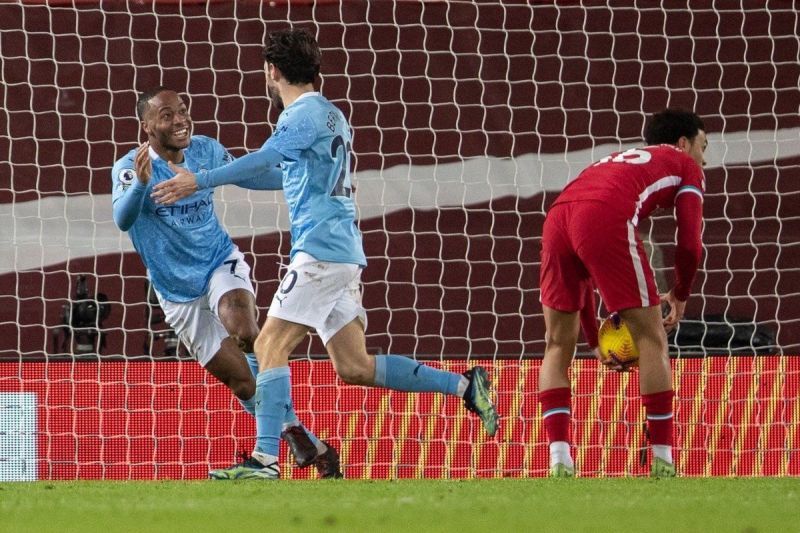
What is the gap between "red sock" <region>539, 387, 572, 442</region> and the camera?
16.2 feet

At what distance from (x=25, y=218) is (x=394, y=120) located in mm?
2387

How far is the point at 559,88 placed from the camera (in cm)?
869

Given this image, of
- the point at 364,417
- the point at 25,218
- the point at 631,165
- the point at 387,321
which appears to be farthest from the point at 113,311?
the point at 631,165

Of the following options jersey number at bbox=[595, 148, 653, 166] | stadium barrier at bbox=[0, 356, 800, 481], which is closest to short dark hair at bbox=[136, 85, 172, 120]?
stadium barrier at bbox=[0, 356, 800, 481]

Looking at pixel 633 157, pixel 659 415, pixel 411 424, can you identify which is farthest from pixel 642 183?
pixel 411 424

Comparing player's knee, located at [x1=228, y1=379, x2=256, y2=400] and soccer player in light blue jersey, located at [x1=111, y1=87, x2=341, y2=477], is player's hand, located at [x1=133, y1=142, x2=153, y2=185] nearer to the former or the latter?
soccer player in light blue jersey, located at [x1=111, y1=87, x2=341, y2=477]

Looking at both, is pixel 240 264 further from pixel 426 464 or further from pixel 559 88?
pixel 559 88

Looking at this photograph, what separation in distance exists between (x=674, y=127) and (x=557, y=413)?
1.12 meters

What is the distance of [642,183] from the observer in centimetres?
475

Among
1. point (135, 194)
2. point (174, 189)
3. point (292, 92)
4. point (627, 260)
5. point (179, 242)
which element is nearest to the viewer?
point (174, 189)

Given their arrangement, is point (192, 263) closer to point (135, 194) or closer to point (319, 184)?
point (135, 194)

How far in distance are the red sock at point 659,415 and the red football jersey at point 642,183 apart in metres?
0.61

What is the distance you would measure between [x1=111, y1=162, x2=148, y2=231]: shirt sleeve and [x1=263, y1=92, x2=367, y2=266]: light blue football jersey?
59cm

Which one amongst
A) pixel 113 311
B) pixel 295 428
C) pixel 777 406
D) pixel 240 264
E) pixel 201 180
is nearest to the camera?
pixel 201 180
